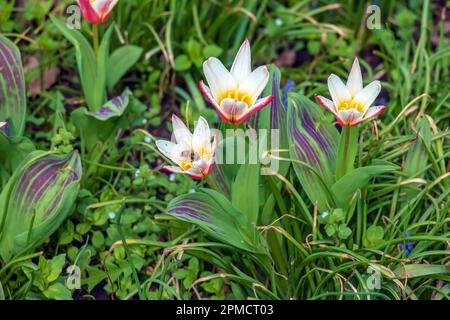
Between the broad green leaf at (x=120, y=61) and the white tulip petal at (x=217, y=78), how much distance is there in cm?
68

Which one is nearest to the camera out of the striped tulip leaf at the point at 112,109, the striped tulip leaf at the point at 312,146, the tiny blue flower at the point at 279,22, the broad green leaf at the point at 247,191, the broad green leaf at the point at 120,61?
the broad green leaf at the point at 247,191

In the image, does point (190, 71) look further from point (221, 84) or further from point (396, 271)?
point (396, 271)

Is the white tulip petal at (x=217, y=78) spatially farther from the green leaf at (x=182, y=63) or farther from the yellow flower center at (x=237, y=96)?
the green leaf at (x=182, y=63)

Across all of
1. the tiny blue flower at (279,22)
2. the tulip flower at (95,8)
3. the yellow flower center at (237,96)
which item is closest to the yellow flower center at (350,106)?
the yellow flower center at (237,96)

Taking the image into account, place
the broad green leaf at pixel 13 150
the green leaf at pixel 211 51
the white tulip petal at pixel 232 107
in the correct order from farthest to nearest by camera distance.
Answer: the green leaf at pixel 211 51 < the broad green leaf at pixel 13 150 < the white tulip petal at pixel 232 107

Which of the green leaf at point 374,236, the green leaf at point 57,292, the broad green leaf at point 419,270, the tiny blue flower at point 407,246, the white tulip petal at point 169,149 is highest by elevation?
the white tulip petal at point 169,149

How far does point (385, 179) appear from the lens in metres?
2.11

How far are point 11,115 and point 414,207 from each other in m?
1.11

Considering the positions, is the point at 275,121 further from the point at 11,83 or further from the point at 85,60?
the point at 11,83

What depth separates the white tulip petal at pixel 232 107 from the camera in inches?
64.2

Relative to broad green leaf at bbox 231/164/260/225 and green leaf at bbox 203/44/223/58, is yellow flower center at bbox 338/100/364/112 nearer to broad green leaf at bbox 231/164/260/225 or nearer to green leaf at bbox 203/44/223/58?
broad green leaf at bbox 231/164/260/225

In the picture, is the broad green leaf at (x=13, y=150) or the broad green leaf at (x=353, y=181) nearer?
the broad green leaf at (x=353, y=181)

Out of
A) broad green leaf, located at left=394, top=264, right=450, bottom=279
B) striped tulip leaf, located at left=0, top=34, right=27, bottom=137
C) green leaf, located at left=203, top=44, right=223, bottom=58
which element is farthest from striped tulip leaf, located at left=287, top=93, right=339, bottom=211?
striped tulip leaf, located at left=0, top=34, right=27, bottom=137

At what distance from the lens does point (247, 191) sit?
70.1 inches
